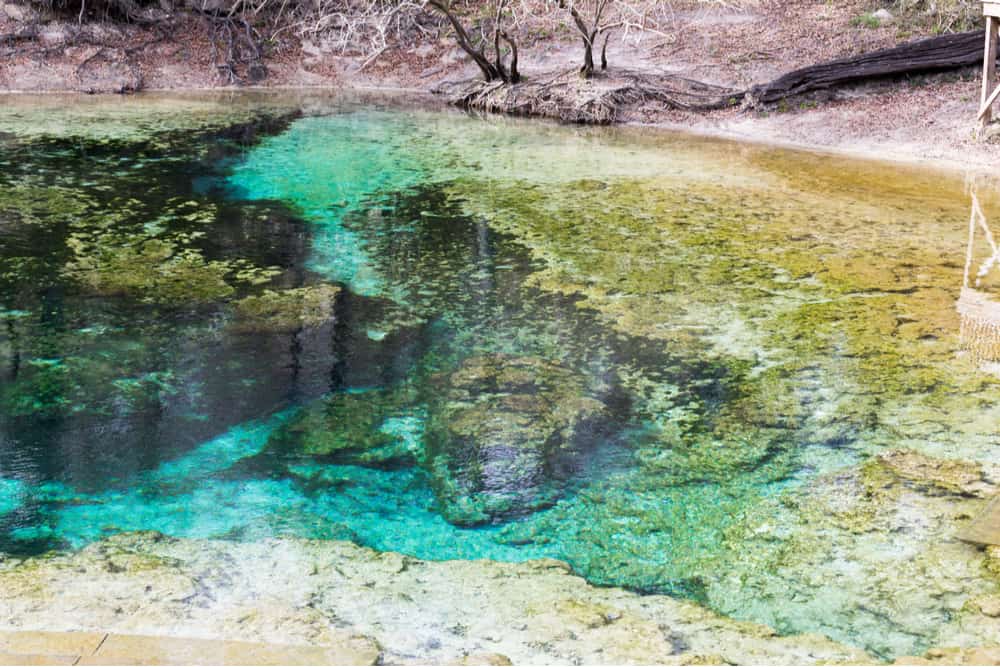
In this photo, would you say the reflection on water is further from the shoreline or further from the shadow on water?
the shoreline

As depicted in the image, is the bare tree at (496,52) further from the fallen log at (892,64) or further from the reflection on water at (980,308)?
the reflection on water at (980,308)

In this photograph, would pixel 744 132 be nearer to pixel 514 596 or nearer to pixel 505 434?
pixel 505 434

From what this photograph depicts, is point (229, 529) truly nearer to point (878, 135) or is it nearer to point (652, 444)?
point (652, 444)

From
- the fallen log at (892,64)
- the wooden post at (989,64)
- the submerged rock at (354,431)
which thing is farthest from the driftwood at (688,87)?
the submerged rock at (354,431)

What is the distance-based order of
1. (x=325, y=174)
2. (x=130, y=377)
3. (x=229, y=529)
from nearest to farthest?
(x=229, y=529) < (x=130, y=377) < (x=325, y=174)

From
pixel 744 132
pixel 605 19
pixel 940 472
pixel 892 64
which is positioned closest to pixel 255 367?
pixel 940 472

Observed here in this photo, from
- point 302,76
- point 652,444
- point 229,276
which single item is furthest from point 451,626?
point 302,76
